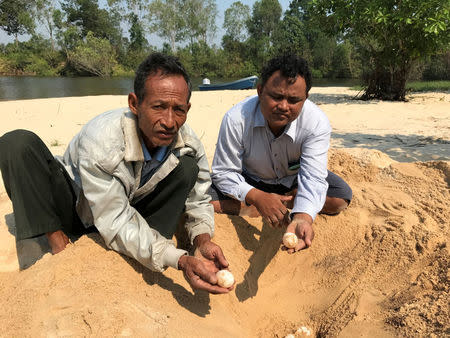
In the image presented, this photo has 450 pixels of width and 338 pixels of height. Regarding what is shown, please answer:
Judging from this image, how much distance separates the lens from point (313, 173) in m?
2.12

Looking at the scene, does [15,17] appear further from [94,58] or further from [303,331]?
[303,331]

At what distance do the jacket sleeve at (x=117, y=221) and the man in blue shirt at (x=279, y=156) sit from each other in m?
0.66

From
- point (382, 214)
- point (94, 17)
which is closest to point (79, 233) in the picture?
point (382, 214)

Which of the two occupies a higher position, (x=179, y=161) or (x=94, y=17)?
(x=94, y=17)

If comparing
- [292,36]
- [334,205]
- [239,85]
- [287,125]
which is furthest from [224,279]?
[292,36]

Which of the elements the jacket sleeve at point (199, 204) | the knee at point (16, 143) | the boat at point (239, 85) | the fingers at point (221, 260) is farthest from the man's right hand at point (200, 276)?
the boat at point (239, 85)

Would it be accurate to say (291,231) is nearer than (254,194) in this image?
Yes

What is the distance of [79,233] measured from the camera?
197cm

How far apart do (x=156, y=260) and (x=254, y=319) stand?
0.72m

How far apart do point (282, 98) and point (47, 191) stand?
1.39 meters

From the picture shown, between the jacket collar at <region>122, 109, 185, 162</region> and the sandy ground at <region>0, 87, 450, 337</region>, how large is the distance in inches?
19.8

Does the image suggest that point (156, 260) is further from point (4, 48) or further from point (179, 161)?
point (4, 48)

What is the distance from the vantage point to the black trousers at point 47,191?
5.41 feet

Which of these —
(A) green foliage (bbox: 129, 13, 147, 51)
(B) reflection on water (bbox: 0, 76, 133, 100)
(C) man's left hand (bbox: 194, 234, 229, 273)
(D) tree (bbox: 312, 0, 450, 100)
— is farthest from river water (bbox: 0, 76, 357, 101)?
(A) green foliage (bbox: 129, 13, 147, 51)
